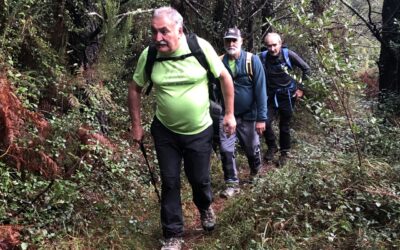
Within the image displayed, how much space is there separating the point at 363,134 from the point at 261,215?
2500 mm

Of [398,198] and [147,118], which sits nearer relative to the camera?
[398,198]

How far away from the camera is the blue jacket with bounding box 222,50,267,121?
6176mm

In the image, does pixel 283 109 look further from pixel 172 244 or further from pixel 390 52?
pixel 172 244

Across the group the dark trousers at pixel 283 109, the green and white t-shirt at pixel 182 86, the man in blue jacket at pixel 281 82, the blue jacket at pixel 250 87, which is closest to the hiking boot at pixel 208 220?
the green and white t-shirt at pixel 182 86

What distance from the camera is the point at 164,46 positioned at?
13.7ft

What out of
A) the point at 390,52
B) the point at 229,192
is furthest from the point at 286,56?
the point at 390,52

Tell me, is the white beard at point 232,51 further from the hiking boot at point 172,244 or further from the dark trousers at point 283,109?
the hiking boot at point 172,244

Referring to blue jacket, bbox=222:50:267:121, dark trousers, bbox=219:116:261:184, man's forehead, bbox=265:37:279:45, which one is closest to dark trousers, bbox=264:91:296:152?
man's forehead, bbox=265:37:279:45

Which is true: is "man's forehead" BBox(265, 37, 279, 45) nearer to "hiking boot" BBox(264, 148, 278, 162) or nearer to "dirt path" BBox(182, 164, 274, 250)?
"hiking boot" BBox(264, 148, 278, 162)

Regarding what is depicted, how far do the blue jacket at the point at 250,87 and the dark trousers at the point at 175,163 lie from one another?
168 centimetres

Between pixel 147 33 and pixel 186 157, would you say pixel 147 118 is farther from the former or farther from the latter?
pixel 186 157

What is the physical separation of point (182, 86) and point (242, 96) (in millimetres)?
2049

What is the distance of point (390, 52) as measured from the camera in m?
9.10

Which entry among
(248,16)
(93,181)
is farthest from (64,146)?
(248,16)
